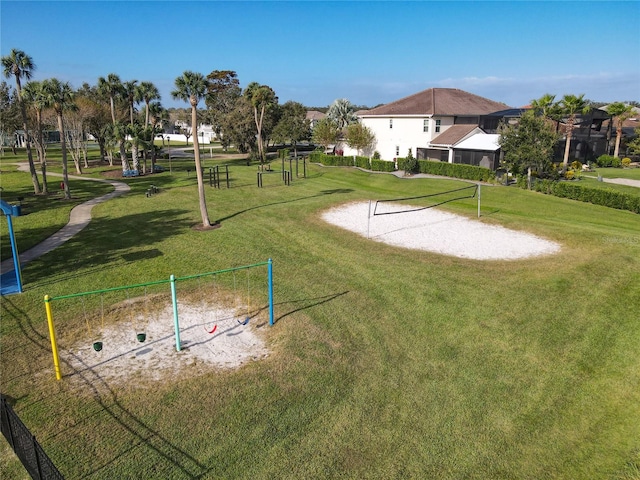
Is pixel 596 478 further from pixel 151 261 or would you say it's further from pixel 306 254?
pixel 151 261

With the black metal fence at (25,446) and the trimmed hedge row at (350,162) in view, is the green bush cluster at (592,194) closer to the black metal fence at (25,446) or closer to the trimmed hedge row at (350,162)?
the trimmed hedge row at (350,162)

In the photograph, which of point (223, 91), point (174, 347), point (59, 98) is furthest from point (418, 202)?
point (223, 91)

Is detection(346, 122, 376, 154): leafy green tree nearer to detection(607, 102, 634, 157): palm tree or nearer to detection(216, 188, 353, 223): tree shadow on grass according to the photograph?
detection(216, 188, 353, 223): tree shadow on grass

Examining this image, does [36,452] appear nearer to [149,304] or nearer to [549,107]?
[149,304]


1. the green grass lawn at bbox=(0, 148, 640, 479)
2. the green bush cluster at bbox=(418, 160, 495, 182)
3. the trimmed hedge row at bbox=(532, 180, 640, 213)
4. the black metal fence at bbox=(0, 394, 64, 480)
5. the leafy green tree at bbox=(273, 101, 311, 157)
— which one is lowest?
the green grass lawn at bbox=(0, 148, 640, 479)

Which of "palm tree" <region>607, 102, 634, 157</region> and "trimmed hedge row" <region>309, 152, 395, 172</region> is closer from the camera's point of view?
"trimmed hedge row" <region>309, 152, 395, 172</region>

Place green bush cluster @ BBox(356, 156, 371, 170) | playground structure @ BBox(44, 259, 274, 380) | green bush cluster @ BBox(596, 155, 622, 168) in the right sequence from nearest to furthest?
playground structure @ BBox(44, 259, 274, 380), green bush cluster @ BBox(596, 155, 622, 168), green bush cluster @ BBox(356, 156, 371, 170)

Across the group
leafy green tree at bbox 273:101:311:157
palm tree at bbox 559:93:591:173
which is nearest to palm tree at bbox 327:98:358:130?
leafy green tree at bbox 273:101:311:157
